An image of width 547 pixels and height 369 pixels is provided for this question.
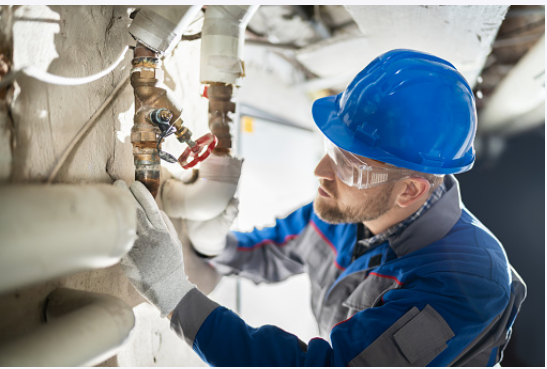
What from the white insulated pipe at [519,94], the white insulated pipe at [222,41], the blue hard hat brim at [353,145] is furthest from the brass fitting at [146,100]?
the white insulated pipe at [519,94]

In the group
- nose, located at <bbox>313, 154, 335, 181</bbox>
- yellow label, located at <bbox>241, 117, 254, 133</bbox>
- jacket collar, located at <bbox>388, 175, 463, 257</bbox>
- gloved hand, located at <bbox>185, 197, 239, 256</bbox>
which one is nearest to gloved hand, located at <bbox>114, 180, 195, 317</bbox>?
gloved hand, located at <bbox>185, 197, 239, 256</bbox>

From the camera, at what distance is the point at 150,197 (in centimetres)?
76

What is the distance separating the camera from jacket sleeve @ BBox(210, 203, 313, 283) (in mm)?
1293

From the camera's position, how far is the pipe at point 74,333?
1.71 feet

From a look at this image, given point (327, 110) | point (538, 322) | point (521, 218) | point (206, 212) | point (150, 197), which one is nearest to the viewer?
point (150, 197)

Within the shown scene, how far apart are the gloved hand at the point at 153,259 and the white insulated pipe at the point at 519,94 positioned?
146cm

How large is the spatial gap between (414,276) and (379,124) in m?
0.37

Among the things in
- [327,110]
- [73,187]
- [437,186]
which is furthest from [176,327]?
[437,186]

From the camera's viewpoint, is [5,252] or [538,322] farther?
[538,322]

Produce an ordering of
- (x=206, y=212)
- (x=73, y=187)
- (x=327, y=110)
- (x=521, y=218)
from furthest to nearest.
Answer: (x=521, y=218) → (x=327, y=110) → (x=206, y=212) → (x=73, y=187)

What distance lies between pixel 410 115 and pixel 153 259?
65 cm

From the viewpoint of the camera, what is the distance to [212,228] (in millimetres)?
1063

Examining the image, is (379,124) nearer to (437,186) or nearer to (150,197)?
(437,186)

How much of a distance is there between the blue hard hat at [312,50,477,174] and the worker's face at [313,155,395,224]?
13cm
